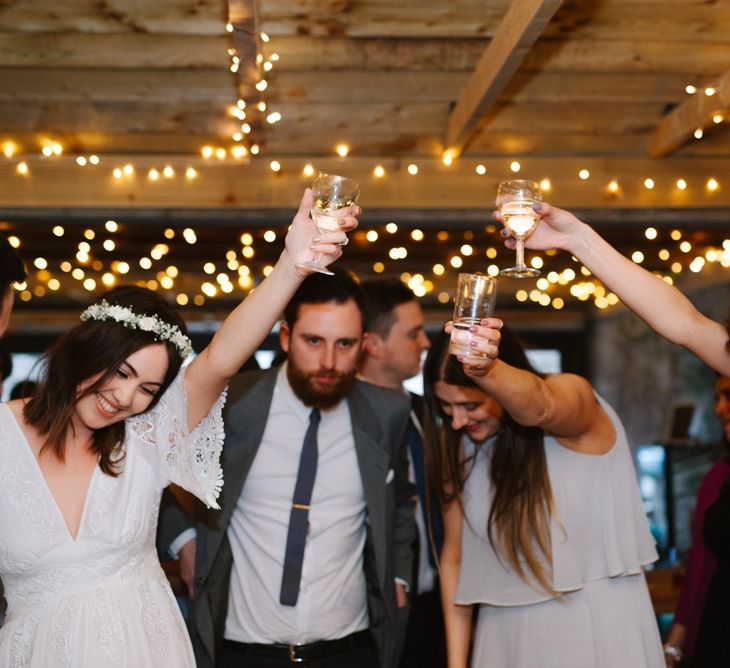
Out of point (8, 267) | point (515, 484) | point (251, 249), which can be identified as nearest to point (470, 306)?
point (515, 484)

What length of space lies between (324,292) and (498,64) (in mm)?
1203

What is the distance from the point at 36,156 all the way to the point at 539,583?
3213 mm

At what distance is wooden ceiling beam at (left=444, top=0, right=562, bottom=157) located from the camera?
9.83 ft

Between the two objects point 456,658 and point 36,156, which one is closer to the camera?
point 456,658

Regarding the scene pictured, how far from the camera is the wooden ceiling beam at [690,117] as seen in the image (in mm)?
3864

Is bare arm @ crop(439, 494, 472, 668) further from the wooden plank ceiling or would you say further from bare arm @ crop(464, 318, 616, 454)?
the wooden plank ceiling

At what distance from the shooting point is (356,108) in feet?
14.6

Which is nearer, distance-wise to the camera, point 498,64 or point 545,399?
point 545,399

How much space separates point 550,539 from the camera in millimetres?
2508

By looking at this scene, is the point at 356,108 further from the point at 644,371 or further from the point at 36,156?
the point at 644,371

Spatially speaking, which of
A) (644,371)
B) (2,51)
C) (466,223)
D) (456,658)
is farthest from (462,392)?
(644,371)

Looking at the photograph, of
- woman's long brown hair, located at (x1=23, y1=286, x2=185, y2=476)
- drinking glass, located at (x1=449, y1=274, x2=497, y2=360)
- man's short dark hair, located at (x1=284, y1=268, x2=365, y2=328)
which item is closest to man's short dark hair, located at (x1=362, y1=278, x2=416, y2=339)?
man's short dark hair, located at (x1=284, y1=268, x2=365, y2=328)

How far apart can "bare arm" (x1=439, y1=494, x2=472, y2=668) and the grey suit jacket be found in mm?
187

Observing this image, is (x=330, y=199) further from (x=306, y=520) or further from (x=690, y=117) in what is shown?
(x=690, y=117)
